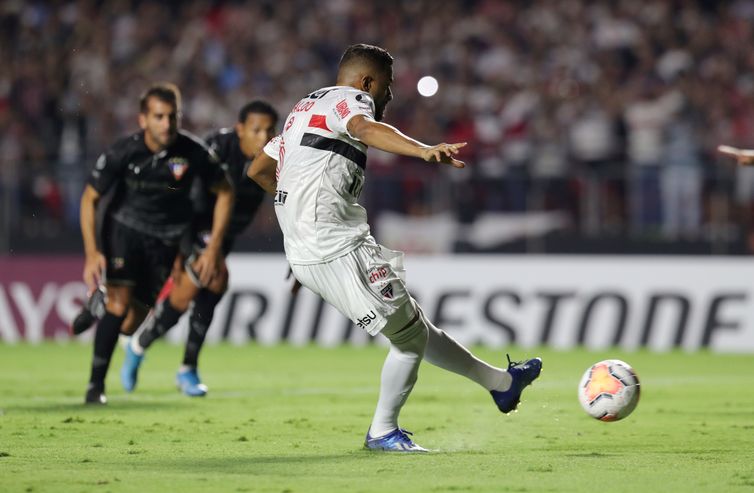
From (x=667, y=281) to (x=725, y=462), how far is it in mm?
9718

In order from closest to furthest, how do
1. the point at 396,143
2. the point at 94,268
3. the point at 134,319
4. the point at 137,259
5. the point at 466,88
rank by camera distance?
the point at 396,143 < the point at 94,268 < the point at 137,259 < the point at 134,319 < the point at 466,88

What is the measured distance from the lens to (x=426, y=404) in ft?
34.3

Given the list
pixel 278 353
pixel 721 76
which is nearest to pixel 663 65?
pixel 721 76

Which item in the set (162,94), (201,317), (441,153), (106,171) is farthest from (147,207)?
(441,153)

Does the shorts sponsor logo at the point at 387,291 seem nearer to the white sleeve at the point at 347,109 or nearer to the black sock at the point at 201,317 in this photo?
the white sleeve at the point at 347,109

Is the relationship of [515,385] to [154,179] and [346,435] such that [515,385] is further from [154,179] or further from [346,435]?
[154,179]

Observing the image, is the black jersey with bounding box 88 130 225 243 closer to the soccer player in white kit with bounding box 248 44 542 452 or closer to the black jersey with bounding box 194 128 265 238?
the black jersey with bounding box 194 128 265 238

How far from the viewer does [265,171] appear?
7938 millimetres

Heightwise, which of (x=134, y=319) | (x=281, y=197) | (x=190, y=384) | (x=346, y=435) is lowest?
(x=190, y=384)

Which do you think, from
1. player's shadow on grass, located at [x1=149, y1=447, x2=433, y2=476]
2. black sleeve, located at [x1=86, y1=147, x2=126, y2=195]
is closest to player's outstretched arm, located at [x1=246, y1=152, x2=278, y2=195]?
player's shadow on grass, located at [x1=149, y1=447, x2=433, y2=476]

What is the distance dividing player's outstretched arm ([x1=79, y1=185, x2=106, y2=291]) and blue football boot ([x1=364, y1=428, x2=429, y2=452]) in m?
3.04

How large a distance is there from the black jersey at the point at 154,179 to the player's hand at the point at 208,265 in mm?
304

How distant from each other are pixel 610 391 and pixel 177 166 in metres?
4.05

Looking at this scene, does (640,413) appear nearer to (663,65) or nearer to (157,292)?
(157,292)
